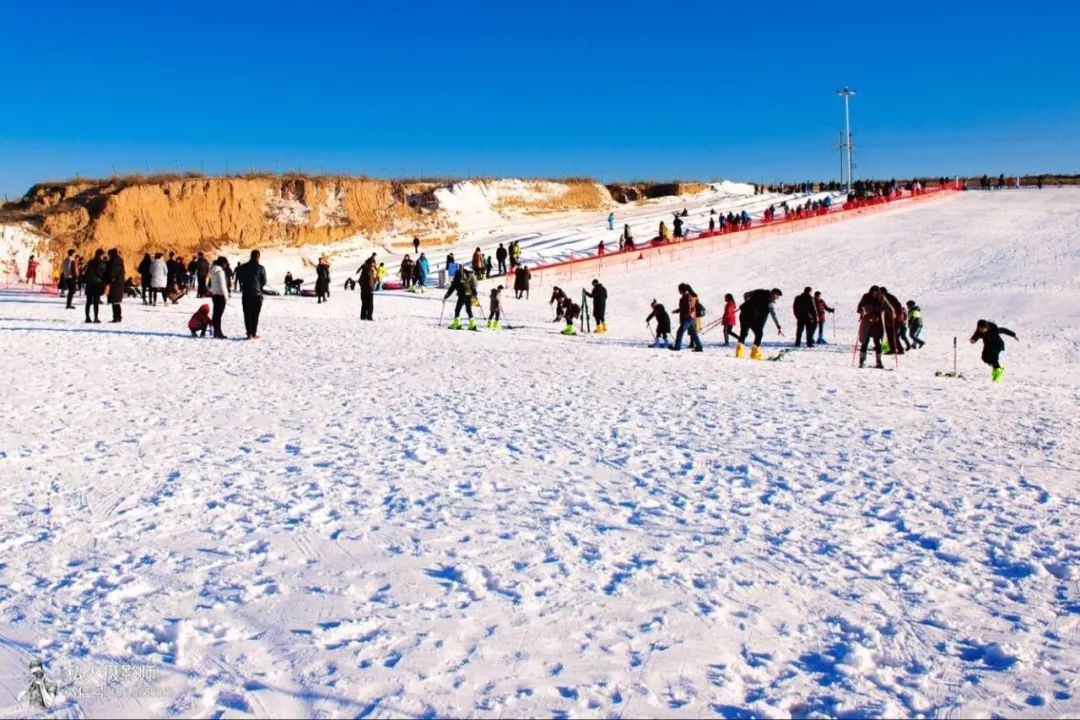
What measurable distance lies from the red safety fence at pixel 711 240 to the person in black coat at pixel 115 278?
671 inches

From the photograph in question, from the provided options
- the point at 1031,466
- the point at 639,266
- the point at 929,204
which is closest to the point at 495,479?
the point at 1031,466

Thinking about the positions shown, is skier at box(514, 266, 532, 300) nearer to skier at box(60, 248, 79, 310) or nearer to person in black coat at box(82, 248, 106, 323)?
skier at box(60, 248, 79, 310)

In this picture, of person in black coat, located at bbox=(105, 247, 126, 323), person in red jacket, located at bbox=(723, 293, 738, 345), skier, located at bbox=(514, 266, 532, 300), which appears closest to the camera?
person in black coat, located at bbox=(105, 247, 126, 323)

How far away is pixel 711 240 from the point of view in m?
36.8

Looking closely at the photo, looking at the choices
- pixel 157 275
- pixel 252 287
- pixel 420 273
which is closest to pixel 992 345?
pixel 252 287

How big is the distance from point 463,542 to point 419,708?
72.7 inches

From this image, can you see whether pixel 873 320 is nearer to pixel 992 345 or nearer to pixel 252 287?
pixel 992 345

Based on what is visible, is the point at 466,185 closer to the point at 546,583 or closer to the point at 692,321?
the point at 692,321

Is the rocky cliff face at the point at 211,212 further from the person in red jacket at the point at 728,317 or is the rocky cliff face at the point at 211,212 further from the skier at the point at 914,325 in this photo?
the skier at the point at 914,325

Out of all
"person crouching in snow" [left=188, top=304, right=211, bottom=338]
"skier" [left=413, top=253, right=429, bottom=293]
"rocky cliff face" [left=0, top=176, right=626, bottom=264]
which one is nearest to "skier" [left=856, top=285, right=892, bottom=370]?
"person crouching in snow" [left=188, top=304, right=211, bottom=338]

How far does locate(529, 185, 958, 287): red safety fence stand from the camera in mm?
33188

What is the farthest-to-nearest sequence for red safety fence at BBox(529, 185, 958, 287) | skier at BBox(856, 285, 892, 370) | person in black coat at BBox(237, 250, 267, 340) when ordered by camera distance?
red safety fence at BBox(529, 185, 958, 287) → skier at BBox(856, 285, 892, 370) → person in black coat at BBox(237, 250, 267, 340)

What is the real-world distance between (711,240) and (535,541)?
33.3 metres

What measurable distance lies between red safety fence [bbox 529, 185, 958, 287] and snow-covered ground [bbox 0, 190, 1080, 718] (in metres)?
21.6
